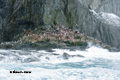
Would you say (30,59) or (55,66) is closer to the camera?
(55,66)

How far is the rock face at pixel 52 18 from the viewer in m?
46.0

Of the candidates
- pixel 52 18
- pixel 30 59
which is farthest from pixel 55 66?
pixel 52 18

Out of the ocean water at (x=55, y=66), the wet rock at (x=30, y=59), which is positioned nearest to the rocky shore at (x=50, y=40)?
the ocean water at (x=55, y=66)

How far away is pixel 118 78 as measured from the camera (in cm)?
1859

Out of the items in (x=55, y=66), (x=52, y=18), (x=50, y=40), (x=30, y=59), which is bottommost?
(x=55, y=66)

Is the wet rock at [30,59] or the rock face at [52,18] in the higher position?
the rock face at [52,18]

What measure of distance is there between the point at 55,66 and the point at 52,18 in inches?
937

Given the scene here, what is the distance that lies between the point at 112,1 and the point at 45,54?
45449mm

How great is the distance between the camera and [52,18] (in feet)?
153

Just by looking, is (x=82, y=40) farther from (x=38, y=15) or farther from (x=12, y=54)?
(x=12, y=54)

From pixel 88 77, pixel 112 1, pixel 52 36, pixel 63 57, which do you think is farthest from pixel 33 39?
pixel 112 1

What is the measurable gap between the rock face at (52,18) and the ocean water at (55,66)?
11.1 meters

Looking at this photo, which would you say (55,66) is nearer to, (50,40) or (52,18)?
(50,40)

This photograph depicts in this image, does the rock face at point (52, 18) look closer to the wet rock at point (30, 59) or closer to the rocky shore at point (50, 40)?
the rocky shore at point (50, 40)
